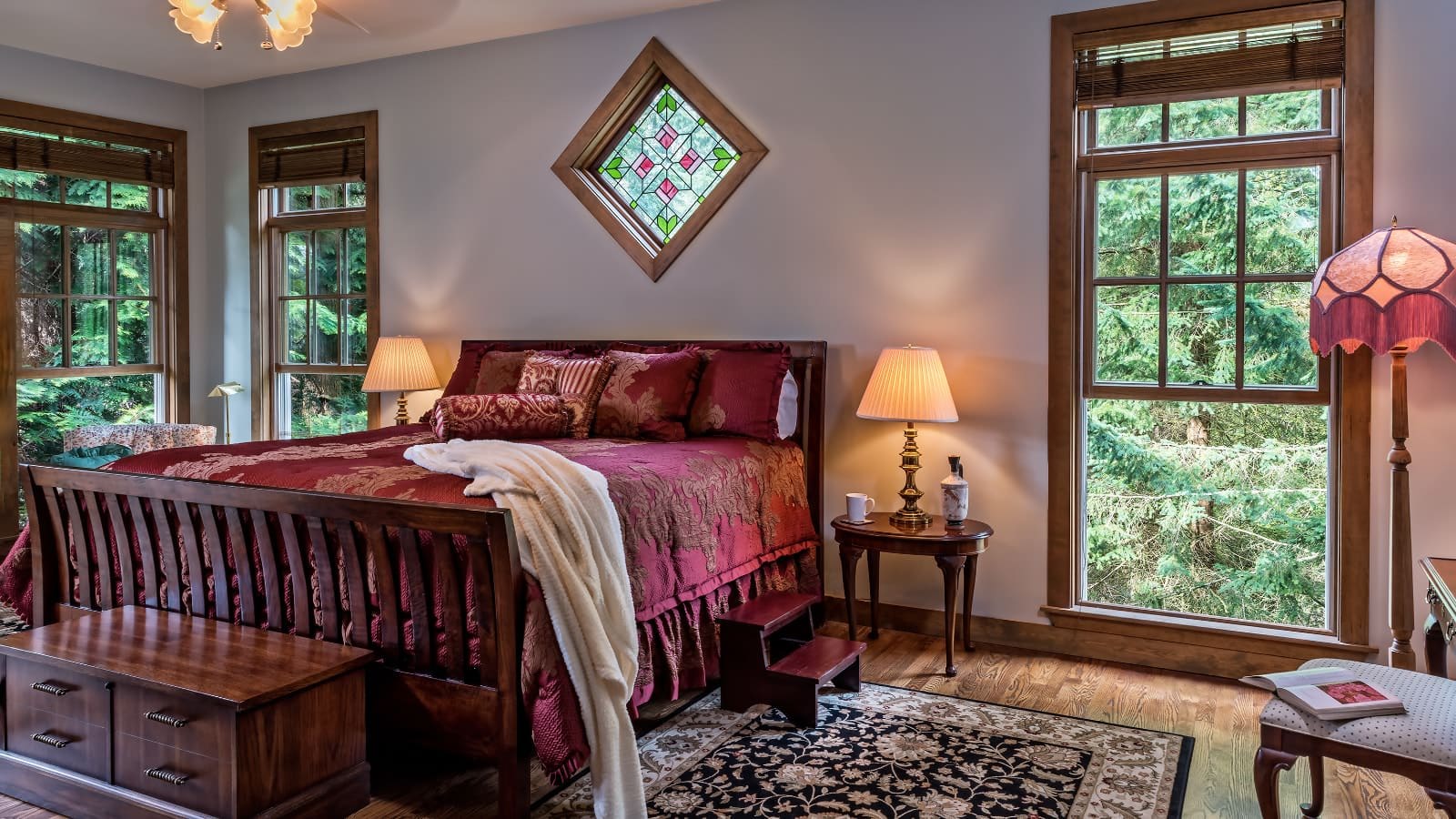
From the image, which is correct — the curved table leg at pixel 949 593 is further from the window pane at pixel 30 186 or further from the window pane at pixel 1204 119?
the window pane at pixel 30 186

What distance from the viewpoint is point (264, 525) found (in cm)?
258

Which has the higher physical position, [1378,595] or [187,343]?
[187,343]

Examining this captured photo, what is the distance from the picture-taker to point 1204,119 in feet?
11.4

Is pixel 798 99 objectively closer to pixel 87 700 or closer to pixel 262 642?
pixel 262 642

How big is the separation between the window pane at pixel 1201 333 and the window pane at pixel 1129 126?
0.55m

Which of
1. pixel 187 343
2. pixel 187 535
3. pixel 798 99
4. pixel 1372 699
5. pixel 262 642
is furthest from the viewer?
pixel 187 343

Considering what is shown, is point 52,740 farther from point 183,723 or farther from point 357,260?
point 357,260

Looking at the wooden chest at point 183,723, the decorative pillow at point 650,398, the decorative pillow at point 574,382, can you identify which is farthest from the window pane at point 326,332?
the wooden chest at point 183,723

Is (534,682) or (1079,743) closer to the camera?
(534,682)

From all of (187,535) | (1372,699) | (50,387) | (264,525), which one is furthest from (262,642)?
(50,387)

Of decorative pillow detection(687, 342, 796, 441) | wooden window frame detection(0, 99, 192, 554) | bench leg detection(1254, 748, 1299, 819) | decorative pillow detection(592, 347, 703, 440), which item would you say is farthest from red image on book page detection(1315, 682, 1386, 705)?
wooden window frame detection(0, 99, 192, 554)

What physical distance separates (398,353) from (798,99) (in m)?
2.30

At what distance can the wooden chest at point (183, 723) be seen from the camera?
6.96 feet

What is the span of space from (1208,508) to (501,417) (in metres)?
Answer: 2.57
